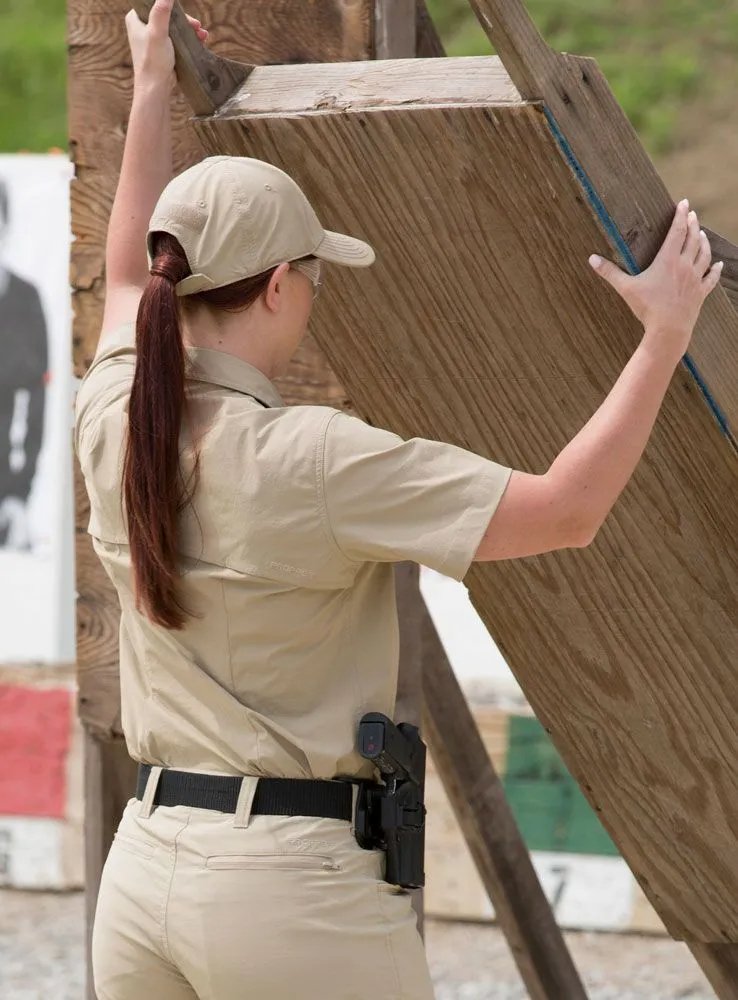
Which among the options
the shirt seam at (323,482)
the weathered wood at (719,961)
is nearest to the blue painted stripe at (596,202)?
the shirt seam at (323,482)

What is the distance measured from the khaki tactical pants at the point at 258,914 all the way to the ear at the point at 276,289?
517 millimetres

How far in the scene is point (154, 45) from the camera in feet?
6.18

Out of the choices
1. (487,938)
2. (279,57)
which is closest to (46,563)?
(487,938)

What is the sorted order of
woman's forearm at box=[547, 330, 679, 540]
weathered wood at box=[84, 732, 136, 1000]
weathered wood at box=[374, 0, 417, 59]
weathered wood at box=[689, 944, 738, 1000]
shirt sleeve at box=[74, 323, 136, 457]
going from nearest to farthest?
woman's forearm at box=[547, 330, 679, 540] < shirt sleeve at box=[74, 323, 136, 457] < weathered wood at box=[374, 0, 417, 59] < weathered wood at box=[689, 944, 738, 1000] < weathered wood at box=[84, 732, 136, 1000]

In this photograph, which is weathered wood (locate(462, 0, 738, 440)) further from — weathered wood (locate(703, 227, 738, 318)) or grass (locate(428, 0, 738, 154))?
grass (locate(428, 0, 738, 154))

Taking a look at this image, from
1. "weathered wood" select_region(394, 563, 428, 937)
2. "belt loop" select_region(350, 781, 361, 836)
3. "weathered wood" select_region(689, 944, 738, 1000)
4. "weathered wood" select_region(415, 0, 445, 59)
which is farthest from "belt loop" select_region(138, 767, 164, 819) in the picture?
"weathered wood" select_region(415, 0, 445, 59)

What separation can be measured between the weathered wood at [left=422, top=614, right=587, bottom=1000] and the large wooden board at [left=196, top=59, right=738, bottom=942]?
0.60 m

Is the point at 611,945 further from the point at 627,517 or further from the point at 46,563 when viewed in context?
the point at 627,517

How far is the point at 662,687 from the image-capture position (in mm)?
2012

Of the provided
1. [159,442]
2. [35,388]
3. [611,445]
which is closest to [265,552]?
[159,442]

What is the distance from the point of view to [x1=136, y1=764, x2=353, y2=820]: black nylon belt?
5.34ft

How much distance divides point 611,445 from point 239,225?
455 mm

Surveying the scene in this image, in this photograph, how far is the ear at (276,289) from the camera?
1.62 m

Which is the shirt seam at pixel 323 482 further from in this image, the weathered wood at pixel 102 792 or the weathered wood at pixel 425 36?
the weathered wood at pixel 102 792
